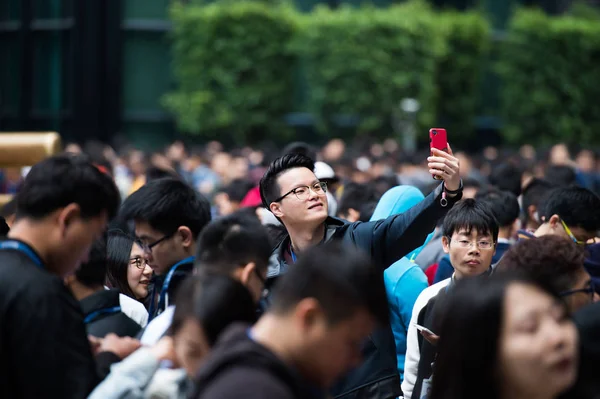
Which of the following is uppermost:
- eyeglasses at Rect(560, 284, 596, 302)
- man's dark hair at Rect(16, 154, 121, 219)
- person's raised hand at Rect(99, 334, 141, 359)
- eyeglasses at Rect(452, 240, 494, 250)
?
man's dark hair at Rect(16, 154, 121, 219)

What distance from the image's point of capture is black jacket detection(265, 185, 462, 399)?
16.0 feet

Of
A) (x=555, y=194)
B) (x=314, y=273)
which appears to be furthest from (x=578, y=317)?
(x=555, y=194)

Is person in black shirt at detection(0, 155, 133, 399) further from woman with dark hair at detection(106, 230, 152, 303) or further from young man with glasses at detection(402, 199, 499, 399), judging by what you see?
woman with dark hair at detection(106, 230, 152, 303)

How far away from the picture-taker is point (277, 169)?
5582 millimetres

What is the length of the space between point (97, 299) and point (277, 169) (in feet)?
5.77

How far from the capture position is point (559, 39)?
3069cm

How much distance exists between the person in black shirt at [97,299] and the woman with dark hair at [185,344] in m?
0.66

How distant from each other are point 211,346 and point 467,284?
84 centimetres

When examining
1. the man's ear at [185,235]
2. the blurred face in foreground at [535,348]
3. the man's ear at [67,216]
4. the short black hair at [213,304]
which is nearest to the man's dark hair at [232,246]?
the short black hair at [213,304]

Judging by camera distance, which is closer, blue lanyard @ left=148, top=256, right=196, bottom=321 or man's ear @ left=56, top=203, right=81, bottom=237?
man's ear @ left=56, top=203, right=81, bottom=237

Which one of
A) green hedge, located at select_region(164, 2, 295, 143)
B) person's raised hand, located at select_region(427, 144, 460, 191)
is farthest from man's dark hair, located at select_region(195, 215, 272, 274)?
green hedge, located at select_region(164, 2, 295, 143)

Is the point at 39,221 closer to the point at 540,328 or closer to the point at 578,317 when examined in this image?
the point at 540,328

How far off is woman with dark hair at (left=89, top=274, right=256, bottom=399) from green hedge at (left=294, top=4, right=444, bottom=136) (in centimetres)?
2483

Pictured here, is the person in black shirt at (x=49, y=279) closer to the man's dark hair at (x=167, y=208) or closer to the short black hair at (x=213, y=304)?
the short black hair at (x=213, y=304)
